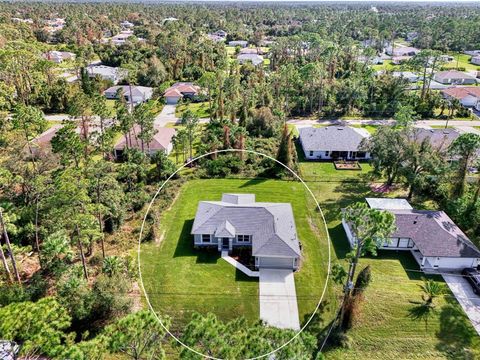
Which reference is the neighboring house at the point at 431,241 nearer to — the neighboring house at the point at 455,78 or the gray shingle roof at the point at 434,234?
the gray shingle roof at the point at 434,234

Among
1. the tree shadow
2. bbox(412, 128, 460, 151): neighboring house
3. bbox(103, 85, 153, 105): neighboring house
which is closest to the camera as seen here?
the tree shadow

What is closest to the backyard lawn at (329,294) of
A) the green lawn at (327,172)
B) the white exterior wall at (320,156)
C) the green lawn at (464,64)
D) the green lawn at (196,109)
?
the green lawn at (327,172)

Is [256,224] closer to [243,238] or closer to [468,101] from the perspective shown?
[243,238]

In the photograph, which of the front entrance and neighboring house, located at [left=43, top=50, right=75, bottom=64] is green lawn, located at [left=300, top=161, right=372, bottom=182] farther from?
neighboring house, located at [left=43, top=50, right=75, bottom=64]

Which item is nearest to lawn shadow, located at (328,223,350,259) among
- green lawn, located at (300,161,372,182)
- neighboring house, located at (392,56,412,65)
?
green lawn, located at (300,161,372,182)

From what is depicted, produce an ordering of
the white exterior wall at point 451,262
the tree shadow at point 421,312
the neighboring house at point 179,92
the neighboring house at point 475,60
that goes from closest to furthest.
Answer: the tree shadow at point 421,312, the white exterior wall at point 451,262, the neighboring house at point 179,92, the neighboring house at point 475,60
